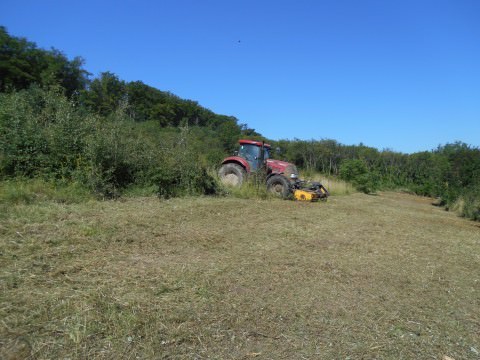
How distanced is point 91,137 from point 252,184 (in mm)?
5311

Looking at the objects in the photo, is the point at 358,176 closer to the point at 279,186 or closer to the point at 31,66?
the point at 279,186

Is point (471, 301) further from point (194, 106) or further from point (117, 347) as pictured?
point (194, 106)

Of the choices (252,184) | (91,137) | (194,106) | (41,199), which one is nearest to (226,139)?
(252,184)

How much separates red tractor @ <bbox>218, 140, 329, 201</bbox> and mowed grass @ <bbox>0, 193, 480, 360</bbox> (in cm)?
548

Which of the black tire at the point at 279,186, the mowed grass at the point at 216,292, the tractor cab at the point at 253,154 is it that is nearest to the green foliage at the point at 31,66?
the tractor cab at the point at 253,154

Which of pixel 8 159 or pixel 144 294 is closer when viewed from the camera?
pixel 144 294

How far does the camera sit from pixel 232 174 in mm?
11641

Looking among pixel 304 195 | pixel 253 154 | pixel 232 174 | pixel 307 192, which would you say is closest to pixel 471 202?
pixel 307 192

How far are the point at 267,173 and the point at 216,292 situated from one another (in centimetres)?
940

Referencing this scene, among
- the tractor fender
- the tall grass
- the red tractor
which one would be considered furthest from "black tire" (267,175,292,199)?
the tall grass

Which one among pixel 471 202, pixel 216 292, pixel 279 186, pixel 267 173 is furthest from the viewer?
pixel 267 173

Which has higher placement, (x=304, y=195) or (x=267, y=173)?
(x=267, y=173)

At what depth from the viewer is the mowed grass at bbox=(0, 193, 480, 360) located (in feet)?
7.21

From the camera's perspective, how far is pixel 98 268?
3.16 meters
